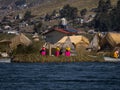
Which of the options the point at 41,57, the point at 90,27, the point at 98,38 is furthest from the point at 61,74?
the point at 90,27

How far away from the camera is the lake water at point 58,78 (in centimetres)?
4159

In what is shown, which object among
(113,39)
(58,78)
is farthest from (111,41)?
(58,78)

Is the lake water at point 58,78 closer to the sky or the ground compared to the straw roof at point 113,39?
closer to the ground

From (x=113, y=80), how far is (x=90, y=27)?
497 ft

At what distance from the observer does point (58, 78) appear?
47.0 metres

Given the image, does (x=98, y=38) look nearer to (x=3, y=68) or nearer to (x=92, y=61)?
(x=92, y=61)

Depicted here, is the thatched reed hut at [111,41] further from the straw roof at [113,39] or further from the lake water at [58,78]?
the lake water at [58,78]

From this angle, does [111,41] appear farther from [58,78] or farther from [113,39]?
[58,78]

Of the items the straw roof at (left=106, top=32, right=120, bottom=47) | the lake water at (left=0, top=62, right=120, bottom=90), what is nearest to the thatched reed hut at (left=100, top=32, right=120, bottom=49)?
the straw roof at (left=106, top=32, right=120, bottom=47)

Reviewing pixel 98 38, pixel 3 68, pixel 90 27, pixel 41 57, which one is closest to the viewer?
pixel 3 68

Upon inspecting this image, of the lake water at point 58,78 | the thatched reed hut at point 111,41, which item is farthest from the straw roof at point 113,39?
the lake water at point 58,78

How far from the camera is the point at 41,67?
58281 millimetres

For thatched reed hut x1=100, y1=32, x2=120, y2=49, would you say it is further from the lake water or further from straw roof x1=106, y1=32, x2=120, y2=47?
the lake water

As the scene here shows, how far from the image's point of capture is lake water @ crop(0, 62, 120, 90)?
1638 inches
